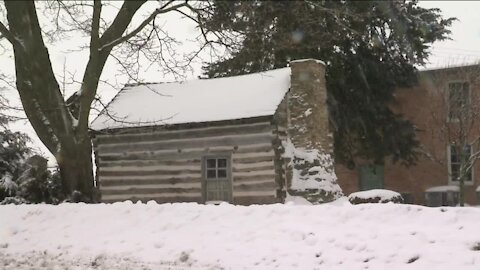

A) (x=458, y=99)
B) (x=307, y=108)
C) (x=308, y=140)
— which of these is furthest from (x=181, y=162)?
(x=458, y=99)

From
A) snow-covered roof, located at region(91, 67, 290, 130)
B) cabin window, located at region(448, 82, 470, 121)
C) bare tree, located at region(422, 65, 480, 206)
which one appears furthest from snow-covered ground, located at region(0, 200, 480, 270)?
cabin window, located at region(448, 82, 470, 121)

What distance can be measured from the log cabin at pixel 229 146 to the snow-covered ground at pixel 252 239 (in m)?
7.74

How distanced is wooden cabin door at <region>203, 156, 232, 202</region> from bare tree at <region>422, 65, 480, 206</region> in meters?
9.19

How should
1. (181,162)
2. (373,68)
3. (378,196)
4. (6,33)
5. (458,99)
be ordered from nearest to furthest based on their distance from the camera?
1. (6,33)
2. (378,196)
3. (181,162)
4. (458,99)
5. (373,68)

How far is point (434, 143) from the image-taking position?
26.3 meters

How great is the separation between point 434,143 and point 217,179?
42.4 ft

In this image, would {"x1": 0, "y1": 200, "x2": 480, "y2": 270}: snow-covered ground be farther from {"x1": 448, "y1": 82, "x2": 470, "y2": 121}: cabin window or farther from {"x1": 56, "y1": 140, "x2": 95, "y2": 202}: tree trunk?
{"x1": 448, "y1": 82, "x2": 470, "y2": 121}: cabin window

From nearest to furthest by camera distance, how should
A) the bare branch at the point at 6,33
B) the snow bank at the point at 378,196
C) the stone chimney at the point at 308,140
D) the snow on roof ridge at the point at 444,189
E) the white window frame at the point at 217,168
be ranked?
1. the bare branch at the point at 6,33
2. the snow bank at the point at 378,196
3. the stone chimney at the point at 308,140
4. the white window frame at the point at 217,168
5. the snow on roof ridge at the point at 444,189

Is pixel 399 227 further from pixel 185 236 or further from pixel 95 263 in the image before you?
pixel 95 263

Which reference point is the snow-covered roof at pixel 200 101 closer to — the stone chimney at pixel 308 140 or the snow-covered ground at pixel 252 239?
the stone chimney at pixel 308 140

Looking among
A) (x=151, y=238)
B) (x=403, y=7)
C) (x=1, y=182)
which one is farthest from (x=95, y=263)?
(x=403, y=7)

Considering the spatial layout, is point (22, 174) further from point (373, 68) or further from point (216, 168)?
point (373, 68)

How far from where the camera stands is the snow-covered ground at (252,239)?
6617 mm

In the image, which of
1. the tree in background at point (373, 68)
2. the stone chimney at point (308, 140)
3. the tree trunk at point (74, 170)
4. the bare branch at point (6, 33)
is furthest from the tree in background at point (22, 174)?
the tree in background at point (373, 68)
